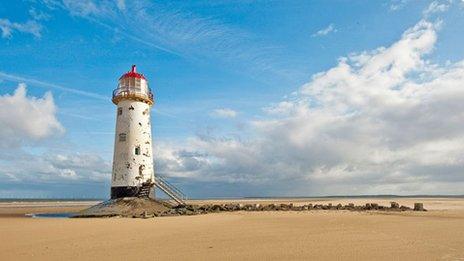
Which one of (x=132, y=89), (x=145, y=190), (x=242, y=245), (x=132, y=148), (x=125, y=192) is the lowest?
(x=242, y=245)

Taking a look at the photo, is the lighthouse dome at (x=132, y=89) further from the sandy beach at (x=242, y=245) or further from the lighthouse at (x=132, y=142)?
the sandy beach at (x=242, y=245)

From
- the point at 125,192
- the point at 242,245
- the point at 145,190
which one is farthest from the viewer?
the point at 145,190

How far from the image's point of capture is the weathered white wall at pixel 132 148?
29.0m

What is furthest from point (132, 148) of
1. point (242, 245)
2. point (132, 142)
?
point (242, 245)

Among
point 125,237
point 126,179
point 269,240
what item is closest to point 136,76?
point 126,179

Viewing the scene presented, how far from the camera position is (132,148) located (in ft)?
96.1

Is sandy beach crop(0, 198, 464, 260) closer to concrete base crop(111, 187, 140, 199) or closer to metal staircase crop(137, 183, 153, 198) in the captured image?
concrete base crop(111, 187, 140, 199)

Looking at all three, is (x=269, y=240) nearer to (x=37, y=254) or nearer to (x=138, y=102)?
(x=37, y=254)

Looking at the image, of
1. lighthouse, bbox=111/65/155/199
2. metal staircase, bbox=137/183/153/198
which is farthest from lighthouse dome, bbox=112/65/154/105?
metal staircase, bbox=137/183/153/198

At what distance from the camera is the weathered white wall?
1141 inches

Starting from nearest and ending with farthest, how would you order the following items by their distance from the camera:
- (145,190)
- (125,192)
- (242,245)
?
(242,245) → (125,192) → (145,190)

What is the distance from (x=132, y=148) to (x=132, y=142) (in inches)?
16.4

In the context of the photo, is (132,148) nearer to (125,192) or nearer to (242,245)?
(125,192)

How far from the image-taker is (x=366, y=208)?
30.5m
